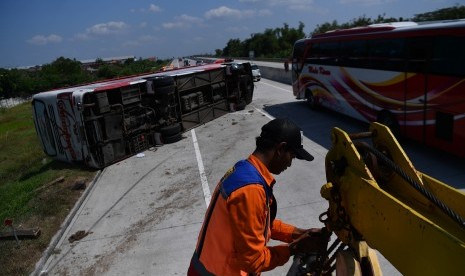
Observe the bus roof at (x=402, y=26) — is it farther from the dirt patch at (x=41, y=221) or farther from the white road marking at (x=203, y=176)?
the dirt patch at (x=41, y=221)

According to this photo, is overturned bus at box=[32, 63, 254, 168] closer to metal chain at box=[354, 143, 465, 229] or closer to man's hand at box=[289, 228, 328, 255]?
man's hand at box=[289, 228, 328, 255]

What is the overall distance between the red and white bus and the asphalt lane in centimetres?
80

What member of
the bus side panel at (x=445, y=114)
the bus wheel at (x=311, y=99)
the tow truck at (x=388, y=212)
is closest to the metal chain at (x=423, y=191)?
the tow truck at (x=388, y=212)

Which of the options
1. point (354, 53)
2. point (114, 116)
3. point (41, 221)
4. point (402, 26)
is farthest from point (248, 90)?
point (41, 221)

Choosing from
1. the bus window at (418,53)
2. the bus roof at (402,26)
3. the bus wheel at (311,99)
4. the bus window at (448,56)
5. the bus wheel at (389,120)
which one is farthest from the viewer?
the bus wheel at (311,99)

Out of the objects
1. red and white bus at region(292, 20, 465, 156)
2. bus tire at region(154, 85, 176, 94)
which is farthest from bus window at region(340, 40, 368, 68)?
bus tire at region(154, 85, 176, 94)

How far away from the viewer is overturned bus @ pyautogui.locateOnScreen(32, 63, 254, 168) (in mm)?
11172

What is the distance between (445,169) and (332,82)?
6.68 metres

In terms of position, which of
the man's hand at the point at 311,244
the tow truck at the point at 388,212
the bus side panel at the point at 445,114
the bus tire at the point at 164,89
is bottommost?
the bus side panel at the point at 445,114

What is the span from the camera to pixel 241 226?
2.43 metres

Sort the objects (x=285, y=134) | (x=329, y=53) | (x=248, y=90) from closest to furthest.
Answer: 1. (x=285, y=134)
2. (x=329, y=53)
3. (x=248, y=90)

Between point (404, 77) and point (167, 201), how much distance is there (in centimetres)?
692

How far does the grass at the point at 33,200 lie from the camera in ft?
21.7

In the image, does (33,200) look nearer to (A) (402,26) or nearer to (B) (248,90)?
(A) (402,26)
